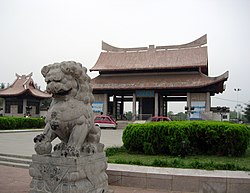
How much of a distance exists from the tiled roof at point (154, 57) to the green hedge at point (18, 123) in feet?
34.2

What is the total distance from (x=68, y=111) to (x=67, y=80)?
43 cm

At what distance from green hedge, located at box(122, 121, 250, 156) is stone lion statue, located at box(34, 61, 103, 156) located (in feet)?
12.7

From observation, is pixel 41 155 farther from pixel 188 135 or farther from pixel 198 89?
pixel 198 89

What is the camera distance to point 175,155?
24.4 ft

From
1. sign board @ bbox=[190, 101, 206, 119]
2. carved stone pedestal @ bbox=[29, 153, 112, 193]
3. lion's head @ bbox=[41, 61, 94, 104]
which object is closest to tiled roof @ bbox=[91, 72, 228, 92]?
sign board @ bbox=[190, 101, 206, 119]

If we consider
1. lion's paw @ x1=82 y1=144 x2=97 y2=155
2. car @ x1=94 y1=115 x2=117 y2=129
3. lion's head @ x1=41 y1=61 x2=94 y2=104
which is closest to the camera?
lion's head @ x1=41 y1=61 x2=94 y2=104

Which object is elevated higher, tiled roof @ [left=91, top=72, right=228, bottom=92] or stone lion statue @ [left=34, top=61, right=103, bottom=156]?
tiled roof @ [left=91, top=72, right=228, bottom=92]

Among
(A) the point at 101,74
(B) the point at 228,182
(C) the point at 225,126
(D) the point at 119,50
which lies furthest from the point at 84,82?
(D) the point at 119,50

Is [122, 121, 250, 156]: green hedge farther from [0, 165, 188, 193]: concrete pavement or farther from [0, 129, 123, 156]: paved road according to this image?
[0, 129, 123, 156]: paved road

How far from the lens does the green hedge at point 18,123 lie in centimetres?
2185

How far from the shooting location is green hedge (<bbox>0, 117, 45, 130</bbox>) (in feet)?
71.7

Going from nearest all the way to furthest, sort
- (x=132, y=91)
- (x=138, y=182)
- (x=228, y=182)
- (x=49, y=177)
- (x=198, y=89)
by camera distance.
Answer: (x=49, y=177)
(x=228, y=182)
(x=138, y=182)
(x=198, y=89)
(x=132, y=91)

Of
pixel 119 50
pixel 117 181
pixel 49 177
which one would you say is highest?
pixel 119 50

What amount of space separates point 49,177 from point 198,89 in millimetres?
25212
